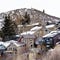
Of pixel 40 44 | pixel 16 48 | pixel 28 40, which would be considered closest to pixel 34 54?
pixel 40 44

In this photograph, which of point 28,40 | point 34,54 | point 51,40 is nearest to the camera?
point 34,54

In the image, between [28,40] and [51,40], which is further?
[28,40]

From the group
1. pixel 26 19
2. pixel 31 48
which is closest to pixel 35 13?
pixel 26 19

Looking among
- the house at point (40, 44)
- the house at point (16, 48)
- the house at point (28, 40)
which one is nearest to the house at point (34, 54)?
the house at point (40, 44)

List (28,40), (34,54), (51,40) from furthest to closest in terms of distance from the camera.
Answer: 1. (28,40)
2. (51,40)
3. (34,54)

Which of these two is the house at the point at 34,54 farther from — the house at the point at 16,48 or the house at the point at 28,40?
the house at the point at 28,40

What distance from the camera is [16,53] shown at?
12.3m

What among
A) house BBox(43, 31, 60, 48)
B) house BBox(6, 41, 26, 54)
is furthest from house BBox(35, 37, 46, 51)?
house BBox(6, 41, 26, 54)

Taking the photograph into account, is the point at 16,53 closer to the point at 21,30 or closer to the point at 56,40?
the point at 56,40

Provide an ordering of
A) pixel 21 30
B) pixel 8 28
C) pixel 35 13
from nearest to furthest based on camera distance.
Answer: pixel 8 28 < pixel 21 30 < pixel 35 13

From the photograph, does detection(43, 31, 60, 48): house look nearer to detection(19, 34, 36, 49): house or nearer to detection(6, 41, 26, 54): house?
detection(19, 34, 36, 49): house

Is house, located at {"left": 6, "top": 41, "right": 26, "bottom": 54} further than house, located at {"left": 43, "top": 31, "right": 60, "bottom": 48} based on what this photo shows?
Yes

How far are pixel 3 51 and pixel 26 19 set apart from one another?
7.68m

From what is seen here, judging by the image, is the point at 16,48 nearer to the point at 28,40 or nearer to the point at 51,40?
the point at 28,40
